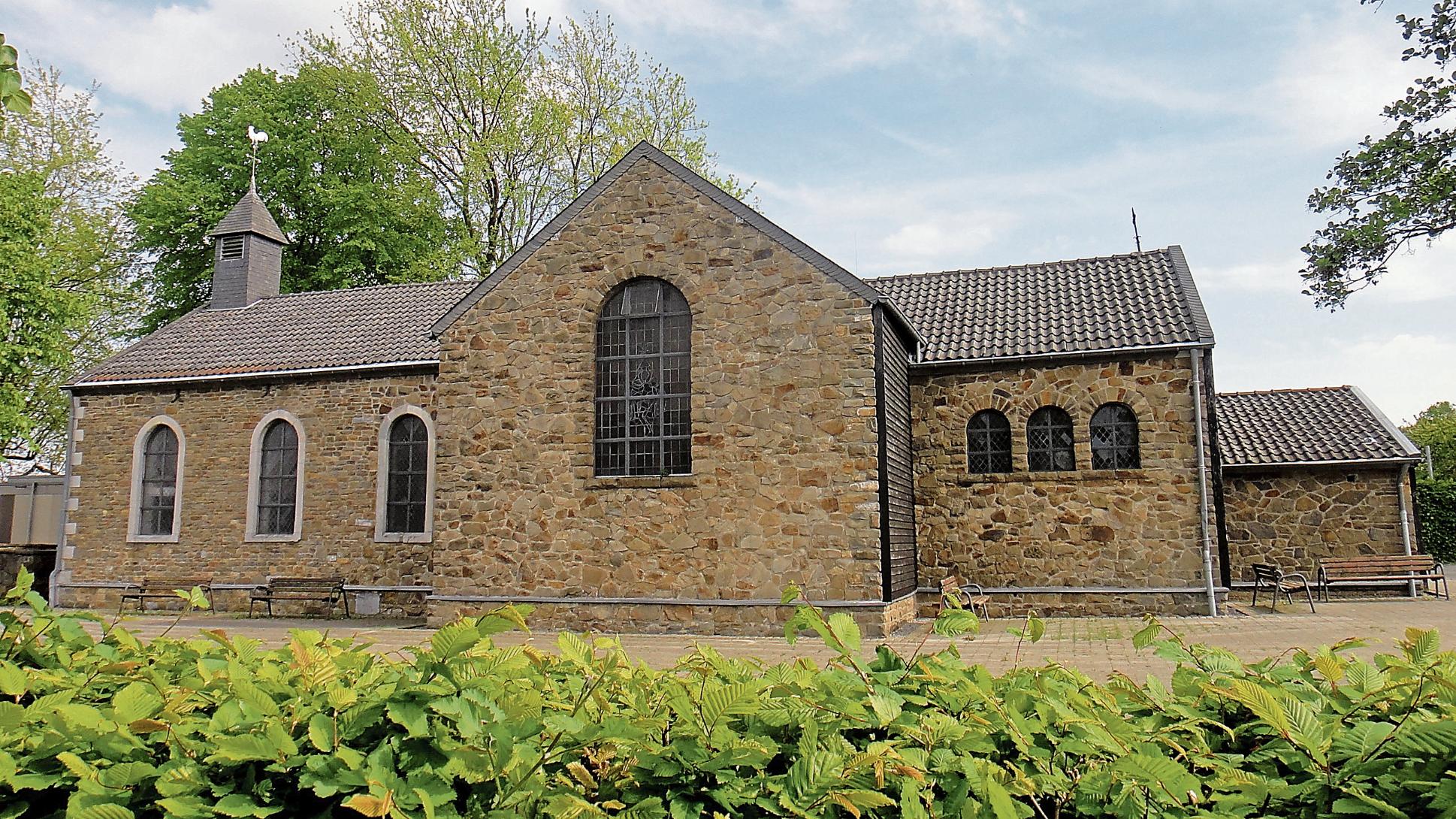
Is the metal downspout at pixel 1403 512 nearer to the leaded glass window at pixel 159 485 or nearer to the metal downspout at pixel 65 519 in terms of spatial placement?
the leaded glass window at pixel 159 485

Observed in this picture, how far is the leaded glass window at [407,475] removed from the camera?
61.3 feet

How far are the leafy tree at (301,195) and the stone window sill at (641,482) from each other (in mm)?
17037

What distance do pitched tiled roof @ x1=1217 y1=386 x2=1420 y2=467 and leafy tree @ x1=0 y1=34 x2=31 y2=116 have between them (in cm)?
1820

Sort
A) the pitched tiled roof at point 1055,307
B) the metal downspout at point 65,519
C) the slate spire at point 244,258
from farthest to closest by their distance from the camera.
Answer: the slate spire at point 244,258, the metal downspout at point 65,519, the pitched tiled roof at point 1055,307

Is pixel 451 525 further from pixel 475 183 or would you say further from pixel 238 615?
pixel 475 183

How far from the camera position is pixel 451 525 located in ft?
52.4

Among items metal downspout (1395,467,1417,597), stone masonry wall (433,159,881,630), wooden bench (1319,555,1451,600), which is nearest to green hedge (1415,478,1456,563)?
metal downspout (1395,467,1417,597)

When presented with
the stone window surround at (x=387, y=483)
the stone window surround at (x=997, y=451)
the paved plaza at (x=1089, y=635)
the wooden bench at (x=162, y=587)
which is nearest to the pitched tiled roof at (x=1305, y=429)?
the paved plaza at (x=1089, y=635)

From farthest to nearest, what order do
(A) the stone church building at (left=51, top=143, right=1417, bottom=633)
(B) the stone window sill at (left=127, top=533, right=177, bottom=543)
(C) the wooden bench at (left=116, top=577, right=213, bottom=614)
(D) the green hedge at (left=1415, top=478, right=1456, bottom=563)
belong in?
(D) the green hedge at (left=1415, top=478, right=1456, bottom=563)
(B) the stone window sill at (left=127, top=533, right=177, bottom=543)
(C) the wooden bench at (left=116, top=577, right=213, bottom=614)
(A) the stone church building at (left=51, top=143, right=1417, bottom=633)

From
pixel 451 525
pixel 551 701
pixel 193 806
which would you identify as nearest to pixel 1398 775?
pixel 551 701

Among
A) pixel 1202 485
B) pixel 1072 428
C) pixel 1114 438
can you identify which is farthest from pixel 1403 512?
pixel 1072 428

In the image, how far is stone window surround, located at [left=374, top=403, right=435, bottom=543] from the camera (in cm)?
1847

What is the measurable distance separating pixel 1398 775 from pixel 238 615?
65.3ft

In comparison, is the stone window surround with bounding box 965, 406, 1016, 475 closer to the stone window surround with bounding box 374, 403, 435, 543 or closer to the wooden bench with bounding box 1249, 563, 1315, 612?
the wooden bench with bounding box 1249, 563, 1315, 612
